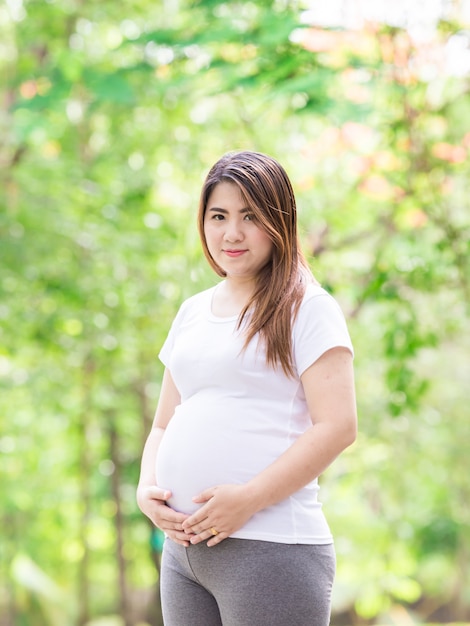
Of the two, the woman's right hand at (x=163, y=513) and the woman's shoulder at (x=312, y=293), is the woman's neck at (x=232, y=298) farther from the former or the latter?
the woman's right hand at (x=163, y=513)

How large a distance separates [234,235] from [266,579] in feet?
1.66

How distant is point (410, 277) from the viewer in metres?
3.33

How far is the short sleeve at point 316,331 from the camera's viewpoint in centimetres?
123

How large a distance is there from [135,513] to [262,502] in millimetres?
5189

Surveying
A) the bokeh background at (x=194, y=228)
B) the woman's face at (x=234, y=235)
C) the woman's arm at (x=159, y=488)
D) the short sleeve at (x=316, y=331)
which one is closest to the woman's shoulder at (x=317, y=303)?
the short sleeve at (x=316, y=331)

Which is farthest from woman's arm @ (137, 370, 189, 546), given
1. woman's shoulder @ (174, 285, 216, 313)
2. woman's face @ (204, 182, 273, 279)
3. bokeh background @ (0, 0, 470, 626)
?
bokeh background @ (0, 0, 470, 626)

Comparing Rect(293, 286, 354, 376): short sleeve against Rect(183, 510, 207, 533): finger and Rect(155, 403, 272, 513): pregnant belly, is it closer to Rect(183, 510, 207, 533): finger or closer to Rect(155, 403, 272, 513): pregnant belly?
Rect(155, 403, 272, 513): pregnant belly

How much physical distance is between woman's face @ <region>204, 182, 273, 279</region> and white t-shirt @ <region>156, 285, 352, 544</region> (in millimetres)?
93

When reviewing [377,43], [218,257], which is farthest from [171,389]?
[377,43]

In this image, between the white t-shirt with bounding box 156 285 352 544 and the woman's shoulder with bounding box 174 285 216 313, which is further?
the woman's shoulder with bounding box 174 285 216 313

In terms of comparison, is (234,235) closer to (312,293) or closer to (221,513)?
(312,293)

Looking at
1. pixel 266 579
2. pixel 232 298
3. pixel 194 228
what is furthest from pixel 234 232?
pixel 194 228

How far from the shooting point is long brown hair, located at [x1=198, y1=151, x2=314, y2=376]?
125 cm

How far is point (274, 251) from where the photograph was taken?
4.37 ft
